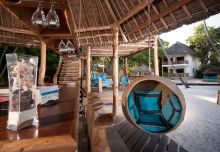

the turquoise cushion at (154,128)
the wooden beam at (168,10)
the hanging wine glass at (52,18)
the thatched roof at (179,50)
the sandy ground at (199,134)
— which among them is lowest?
the sandy ground at (199,134)

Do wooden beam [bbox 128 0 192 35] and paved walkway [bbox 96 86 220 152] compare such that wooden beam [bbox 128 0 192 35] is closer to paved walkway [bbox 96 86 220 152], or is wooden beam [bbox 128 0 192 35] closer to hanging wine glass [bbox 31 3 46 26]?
paved walkway [bbox 96 86 220 152]

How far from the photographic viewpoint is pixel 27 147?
85 centimetres

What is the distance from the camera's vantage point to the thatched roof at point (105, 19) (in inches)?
134

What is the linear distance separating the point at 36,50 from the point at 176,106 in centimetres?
1060

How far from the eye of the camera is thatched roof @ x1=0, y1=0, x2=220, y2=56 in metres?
3.41

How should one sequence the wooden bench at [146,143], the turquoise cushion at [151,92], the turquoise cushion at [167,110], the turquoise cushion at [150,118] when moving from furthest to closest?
1. the wooden bench at [146,143]
2. the turquoise cushion at [151,92]
3. the turquoise cushion at [150,118]
4. the turquoise cushion at [167,110]

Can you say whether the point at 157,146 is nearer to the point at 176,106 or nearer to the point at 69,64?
the point at 176,106

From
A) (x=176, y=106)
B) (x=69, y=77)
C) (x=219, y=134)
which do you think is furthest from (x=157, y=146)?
(x=69, y=77)

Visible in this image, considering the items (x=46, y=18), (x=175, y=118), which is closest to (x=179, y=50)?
(x=175, y=118)

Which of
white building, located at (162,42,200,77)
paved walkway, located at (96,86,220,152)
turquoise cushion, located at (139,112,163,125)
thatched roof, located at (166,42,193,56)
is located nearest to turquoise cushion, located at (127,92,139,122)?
turquoise cushion, located at (139,112,163,125)

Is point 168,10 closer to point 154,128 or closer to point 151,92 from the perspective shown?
point 151,92

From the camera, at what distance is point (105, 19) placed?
6727 mm

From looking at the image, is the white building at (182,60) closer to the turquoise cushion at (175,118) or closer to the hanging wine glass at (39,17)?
the turquoise cushion at (175,118)

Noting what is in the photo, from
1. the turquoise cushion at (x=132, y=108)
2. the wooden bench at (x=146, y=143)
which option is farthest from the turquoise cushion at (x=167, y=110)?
the wooden bench at (x=146, y=143)
